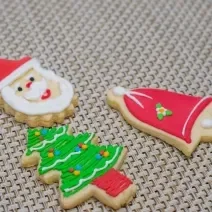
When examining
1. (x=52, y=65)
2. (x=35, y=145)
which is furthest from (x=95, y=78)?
(x=35, y=145)

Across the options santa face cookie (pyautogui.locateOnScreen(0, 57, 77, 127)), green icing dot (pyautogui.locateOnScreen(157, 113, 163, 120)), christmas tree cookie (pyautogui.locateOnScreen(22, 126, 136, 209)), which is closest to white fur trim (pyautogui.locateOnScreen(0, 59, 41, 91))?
santa face cookie (pyautogui.locateOnScreen(0, 57, 77, 127))

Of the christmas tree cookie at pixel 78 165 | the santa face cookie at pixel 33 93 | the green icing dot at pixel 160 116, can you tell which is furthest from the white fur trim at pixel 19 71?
the green icing dot at pixel 160 116

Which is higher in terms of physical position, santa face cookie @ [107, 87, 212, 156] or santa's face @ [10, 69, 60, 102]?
santa face cookie @ [107, 87, 212, 156]

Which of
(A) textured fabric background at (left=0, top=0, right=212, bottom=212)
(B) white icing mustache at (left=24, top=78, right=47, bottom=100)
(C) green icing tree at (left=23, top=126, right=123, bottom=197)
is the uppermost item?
(A) textured fabric background at (left=0, top=0, right=212, bottom=212)

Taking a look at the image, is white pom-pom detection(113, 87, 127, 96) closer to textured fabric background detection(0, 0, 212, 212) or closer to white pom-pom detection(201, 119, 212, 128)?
textured fabric background detection(0, 0, 212, 212)

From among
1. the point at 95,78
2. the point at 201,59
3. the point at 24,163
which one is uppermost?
the point at 201,59

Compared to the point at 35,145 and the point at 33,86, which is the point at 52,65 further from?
the point at 35,145

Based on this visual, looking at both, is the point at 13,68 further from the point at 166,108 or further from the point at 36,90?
the point at 166,108
